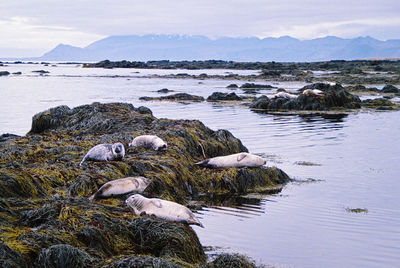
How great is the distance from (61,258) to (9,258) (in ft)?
1.43

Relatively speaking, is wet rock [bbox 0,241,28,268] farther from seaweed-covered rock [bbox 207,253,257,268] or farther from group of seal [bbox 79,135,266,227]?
group of seal [bbox 79,135,266,227]

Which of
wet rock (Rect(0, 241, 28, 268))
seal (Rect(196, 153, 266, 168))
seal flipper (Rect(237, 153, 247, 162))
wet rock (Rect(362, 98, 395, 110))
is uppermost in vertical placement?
wet rock (Rect(0, 241, 28, 268))

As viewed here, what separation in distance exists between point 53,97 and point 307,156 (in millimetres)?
20502

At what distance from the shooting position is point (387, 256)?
20.6 feet

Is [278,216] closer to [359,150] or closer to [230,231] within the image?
[230,231]

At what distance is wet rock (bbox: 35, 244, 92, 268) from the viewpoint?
4.62m

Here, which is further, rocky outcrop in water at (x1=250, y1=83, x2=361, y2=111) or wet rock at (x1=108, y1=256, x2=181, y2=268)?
rocky outcrop in water at (x1=250, y1=83, x2=361, y2=111)

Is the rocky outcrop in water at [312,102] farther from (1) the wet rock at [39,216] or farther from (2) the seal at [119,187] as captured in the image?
(1) the wet rock at [39,216]

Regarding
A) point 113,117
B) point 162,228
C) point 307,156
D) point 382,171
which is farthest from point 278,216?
point 113,117

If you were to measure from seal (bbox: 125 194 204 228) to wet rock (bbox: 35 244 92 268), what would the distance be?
169cm

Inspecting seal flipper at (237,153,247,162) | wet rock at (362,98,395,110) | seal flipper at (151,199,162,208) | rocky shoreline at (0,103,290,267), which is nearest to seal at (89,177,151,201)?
rocky shoreline at (0,103,290,267)

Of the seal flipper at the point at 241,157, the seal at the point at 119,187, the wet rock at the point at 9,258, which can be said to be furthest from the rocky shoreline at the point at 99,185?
the seal flipper at the point at 241,157

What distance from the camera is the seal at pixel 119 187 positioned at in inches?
282

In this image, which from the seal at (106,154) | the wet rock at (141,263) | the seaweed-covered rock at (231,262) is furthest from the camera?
the seal at (106,154)
